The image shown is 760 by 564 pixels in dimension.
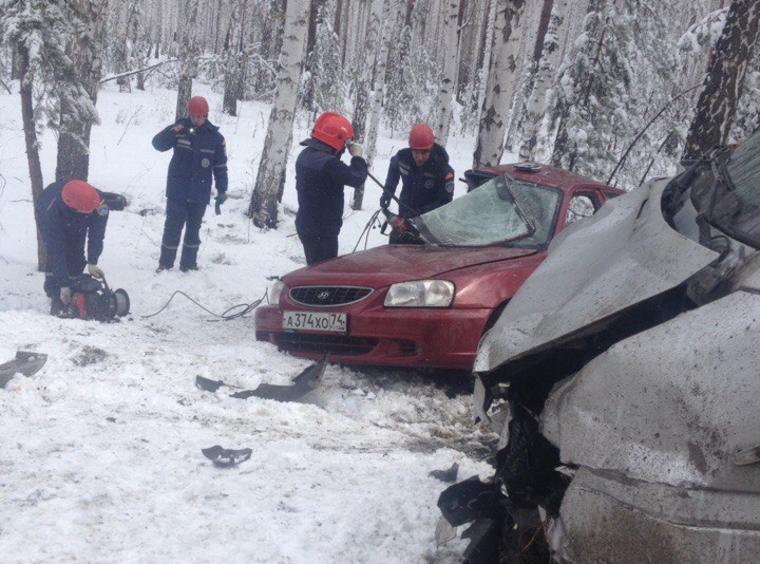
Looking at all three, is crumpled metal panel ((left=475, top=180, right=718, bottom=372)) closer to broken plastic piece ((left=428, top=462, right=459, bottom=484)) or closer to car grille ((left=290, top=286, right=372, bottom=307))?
broken plastic piece ((left=428, top=462, right=459, bottom=484))

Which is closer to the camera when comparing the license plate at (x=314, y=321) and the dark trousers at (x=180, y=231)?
the license plate at (x=314, y=321)

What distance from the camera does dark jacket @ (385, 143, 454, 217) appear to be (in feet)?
23.7

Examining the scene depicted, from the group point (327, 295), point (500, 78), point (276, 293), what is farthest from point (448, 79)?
point (327, 295)

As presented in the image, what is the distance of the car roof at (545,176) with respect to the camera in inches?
217

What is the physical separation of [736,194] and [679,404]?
1.28 meters

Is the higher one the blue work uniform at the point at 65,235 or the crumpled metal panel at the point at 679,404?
the crumpled metal panel at the point at 679,404

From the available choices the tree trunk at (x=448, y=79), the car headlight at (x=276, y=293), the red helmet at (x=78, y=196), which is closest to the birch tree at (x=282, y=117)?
the tree trunk at (x=448, y=79)

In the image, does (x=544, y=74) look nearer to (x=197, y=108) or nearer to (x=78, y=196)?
(x=197, y=108)

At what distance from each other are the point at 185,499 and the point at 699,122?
5.97m

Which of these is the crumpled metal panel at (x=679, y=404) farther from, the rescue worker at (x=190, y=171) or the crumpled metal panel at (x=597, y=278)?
the rescue worker at (x=190, y=171)

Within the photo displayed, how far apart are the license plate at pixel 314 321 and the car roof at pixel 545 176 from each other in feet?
6.43

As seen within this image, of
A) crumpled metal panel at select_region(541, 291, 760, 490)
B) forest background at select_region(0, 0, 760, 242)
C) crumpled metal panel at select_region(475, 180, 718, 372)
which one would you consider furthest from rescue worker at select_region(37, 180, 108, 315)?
crumpled metal panel at select_region(541, 291, 760, 490)

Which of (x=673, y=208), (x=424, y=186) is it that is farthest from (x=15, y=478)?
(x=424, y=186)

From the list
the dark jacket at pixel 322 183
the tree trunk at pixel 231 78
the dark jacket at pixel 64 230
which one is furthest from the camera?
the tree trunk at pixel 231 78
